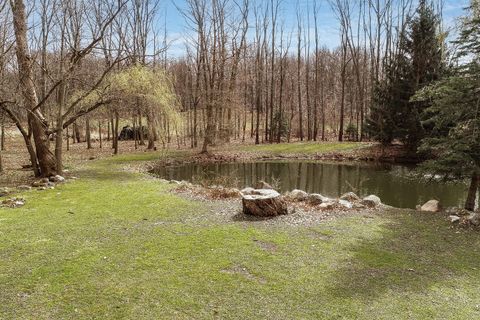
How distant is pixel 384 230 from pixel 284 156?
17.2m

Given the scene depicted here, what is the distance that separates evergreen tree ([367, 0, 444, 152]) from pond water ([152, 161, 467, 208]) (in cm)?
254

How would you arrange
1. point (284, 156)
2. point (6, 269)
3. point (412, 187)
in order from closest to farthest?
point (6, 269) → point (412, 187) → point (284, 156)

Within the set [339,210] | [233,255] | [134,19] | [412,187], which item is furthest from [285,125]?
[233,255]

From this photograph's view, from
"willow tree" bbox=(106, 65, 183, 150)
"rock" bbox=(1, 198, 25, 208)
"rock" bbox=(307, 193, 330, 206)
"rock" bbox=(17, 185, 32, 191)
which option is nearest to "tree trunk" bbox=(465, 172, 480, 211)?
"rock" bbox=(307, 193, 330, 206)

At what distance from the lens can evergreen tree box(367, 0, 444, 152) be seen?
21.1 m

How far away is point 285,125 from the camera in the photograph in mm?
31656

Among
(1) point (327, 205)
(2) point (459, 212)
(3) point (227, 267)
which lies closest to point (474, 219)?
(2) point (459, 212)

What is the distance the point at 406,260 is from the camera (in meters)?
5.82

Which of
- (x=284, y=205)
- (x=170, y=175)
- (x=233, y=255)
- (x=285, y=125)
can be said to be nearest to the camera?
(x=233, y=255)

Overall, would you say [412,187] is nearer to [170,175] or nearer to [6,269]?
[170,175]

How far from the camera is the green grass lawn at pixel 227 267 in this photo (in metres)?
4.37

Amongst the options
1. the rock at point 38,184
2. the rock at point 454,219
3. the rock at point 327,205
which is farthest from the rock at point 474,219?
the rock at point 38,184

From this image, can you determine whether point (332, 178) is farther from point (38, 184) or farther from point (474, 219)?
point (38, 184)

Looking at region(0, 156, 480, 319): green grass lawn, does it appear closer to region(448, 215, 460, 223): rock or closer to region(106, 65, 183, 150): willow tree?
region(448, 215, 460, 223): rock
